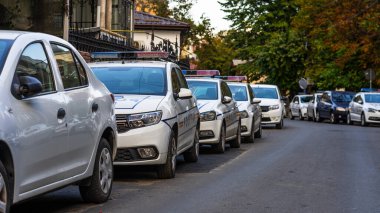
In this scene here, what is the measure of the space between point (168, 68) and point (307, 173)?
2695mm

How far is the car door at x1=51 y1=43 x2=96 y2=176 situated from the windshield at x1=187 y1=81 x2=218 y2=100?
28.1ft

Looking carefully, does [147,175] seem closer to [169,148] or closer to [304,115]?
[169,148]

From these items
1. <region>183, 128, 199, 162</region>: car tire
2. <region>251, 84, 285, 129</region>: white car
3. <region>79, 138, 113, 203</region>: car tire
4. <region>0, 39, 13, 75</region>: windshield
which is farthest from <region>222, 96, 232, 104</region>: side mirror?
<region>251, 84, 285, 129</region>: white car

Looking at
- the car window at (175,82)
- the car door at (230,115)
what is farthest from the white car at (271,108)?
the car window at (175,82)

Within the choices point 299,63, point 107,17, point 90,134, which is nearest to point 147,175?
point 90,134

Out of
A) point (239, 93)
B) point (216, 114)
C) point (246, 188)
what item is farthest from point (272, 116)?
point (246, 188)

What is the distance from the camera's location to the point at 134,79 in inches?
493

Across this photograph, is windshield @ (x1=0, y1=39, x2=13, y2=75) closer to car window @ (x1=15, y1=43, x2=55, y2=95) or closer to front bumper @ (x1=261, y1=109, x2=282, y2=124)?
car window @ (x1=15, y1=43, x2=55, y2=95)

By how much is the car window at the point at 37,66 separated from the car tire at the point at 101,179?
52.5 inches

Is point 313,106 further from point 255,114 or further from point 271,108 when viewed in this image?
point 255,114

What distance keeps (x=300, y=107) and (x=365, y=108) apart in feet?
33.0

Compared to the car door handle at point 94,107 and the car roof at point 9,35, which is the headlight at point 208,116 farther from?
the car roof at point 9,35

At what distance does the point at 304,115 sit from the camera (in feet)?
147

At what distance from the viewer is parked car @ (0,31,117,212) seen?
6695mm
